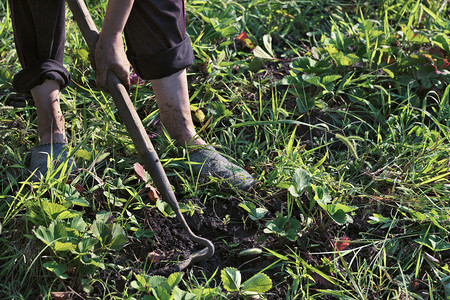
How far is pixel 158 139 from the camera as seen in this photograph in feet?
7.80

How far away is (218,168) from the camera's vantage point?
2.25m

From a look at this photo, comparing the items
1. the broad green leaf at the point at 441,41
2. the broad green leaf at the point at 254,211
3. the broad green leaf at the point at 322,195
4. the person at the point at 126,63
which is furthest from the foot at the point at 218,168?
the broad green leaf at the point at 441,41

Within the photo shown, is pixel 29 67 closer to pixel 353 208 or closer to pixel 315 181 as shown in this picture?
pixel 315 181

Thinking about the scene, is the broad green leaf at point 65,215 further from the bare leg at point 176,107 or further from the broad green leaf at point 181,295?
the bare leg at point 176,107

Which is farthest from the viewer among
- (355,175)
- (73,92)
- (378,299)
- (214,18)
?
(214,18)

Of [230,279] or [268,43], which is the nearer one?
[230,279]

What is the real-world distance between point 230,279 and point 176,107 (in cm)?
76

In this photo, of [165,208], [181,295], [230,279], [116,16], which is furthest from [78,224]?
[116,16]

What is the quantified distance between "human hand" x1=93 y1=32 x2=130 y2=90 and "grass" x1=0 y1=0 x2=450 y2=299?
0.34 meters

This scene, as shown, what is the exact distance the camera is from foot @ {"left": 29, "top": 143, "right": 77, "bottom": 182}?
216cm

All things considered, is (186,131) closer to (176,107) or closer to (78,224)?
(176,107)

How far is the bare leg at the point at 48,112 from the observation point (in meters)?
2.22

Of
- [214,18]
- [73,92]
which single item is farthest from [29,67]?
[214,18]

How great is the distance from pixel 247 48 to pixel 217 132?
0.65 m
